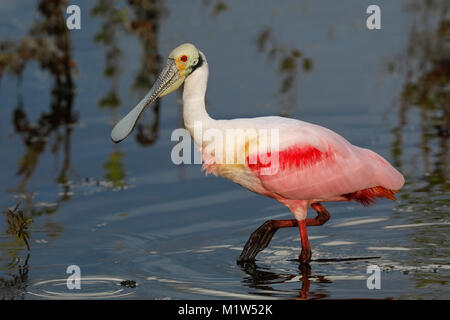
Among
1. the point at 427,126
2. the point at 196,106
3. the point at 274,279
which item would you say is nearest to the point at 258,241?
the point at 274,279

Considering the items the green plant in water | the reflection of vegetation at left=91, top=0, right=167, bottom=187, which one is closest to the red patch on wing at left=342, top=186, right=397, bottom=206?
the green plant in water

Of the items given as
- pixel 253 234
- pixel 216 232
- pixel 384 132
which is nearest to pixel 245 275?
pixel 253 234

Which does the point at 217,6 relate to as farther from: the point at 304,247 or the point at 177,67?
the point at 304,247

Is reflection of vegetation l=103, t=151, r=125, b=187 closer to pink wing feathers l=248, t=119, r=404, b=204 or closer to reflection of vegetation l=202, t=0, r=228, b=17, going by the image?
pink wing feathers l=248, t=119, r=404, b=204

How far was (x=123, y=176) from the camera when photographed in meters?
10.7

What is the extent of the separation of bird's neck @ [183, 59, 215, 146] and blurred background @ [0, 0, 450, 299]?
2.79 ft

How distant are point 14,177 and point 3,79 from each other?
3.09 meters

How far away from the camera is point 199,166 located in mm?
11023

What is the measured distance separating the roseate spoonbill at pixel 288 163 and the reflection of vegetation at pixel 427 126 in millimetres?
599

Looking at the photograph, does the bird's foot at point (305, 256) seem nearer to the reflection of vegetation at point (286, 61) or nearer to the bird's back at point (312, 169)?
the bird's back at point (312, 169)

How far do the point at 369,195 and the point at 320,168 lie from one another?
440 mm

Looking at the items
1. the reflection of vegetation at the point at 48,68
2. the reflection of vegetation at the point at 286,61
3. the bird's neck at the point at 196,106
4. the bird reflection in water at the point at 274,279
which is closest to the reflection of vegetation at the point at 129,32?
the reflection of vegetation at the point at 48,68

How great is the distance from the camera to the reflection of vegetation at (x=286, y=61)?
44.1 feet

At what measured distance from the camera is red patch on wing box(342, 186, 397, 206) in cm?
857
